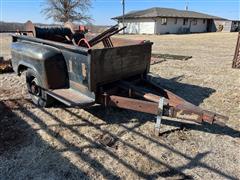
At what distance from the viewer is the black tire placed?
4.87 meters

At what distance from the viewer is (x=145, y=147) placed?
12.9ft

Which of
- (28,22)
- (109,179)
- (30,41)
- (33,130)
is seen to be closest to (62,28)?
(28,22)

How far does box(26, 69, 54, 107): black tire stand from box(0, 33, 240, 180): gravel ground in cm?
16

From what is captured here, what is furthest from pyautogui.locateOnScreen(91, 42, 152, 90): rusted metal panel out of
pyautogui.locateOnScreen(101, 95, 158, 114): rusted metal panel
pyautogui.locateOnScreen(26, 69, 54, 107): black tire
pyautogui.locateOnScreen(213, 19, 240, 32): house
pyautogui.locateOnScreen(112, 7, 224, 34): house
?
pyautogui.locateOnScreen(213, 19, 240, 32): house

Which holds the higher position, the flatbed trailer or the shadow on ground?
the flatbed trailer

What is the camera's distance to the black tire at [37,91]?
487 cm

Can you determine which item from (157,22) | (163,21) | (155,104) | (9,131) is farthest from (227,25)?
(9,131)

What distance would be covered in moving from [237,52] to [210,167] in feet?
24.2

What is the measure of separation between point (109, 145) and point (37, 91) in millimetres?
2150

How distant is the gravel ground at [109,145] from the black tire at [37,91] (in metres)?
0.16

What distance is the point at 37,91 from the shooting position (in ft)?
17.1

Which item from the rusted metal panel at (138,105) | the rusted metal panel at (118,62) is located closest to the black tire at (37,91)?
the rusted metal panel at (118,62)

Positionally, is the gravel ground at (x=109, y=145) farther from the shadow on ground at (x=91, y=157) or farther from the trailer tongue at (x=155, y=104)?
the trailer tongue at (x=155, y=104)

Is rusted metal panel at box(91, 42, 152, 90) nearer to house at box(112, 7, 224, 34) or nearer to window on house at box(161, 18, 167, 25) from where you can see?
house at box(112, 7, 224, 34)
